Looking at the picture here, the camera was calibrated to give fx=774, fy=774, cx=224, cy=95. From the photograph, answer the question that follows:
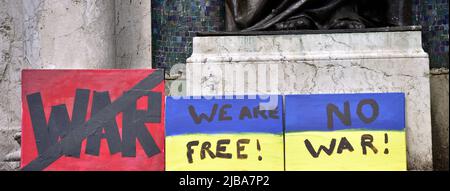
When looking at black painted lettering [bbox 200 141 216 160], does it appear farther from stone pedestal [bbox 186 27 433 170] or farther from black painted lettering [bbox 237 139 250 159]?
stone pedestal [bbox 186 27 433 170]

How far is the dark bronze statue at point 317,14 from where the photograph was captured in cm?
363

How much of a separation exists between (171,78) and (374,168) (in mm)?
1374

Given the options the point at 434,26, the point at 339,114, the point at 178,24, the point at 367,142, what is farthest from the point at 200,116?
the point at 434,26

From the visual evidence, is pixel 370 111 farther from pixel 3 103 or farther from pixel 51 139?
pixel 3 103

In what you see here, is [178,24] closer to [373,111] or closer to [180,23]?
[180,23]

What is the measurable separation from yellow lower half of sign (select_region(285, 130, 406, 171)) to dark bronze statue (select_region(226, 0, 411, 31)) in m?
0.64

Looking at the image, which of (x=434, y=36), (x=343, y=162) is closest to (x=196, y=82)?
(x=343, y=162)

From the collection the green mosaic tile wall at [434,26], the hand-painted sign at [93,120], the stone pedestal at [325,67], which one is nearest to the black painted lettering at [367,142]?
the stone pedestal at [325,67]

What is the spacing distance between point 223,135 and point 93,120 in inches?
22.4

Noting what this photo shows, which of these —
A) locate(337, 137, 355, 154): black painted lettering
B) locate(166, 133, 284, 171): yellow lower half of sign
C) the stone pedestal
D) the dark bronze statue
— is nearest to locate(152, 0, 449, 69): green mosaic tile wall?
the dark bronze statue

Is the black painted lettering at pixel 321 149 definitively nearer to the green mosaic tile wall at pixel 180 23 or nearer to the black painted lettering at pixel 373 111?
the black painted lettering at pixel 373 111
